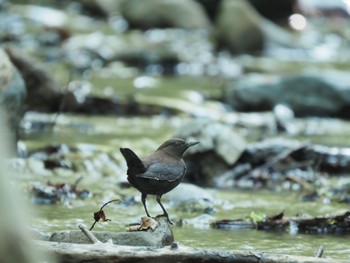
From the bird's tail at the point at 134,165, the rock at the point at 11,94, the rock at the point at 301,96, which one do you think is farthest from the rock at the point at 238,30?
the bird's tail at the point at 134,165

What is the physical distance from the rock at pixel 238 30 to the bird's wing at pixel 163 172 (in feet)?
50.3

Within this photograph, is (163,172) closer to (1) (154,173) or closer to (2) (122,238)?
(1) (154,173)

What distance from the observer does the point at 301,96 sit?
1288cm

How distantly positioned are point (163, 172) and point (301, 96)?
8.57 metres

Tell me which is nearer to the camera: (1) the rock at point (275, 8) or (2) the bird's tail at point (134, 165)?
(2) the bird's tail at point (134, 165)

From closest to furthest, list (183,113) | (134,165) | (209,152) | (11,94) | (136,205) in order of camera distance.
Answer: (134,165), (136,205), (11,94), (209,152), (183,113)

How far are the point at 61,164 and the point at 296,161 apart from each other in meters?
2.52

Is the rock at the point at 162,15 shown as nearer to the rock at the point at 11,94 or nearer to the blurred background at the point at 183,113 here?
the blurred background at the point at 183,113

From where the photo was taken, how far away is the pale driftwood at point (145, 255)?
3.57m

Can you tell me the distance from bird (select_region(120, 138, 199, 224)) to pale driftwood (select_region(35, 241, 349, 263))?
0.81 meters

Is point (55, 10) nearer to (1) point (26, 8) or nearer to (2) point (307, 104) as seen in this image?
(1) point (26, 8)

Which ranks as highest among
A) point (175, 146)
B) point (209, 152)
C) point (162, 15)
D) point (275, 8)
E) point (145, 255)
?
point (275, 8)

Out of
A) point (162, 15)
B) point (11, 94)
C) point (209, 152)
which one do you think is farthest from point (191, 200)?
point (162, 15)

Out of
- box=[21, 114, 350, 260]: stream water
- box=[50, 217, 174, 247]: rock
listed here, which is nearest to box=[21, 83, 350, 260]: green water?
box=[21, 114, 350, 260]: stream water
